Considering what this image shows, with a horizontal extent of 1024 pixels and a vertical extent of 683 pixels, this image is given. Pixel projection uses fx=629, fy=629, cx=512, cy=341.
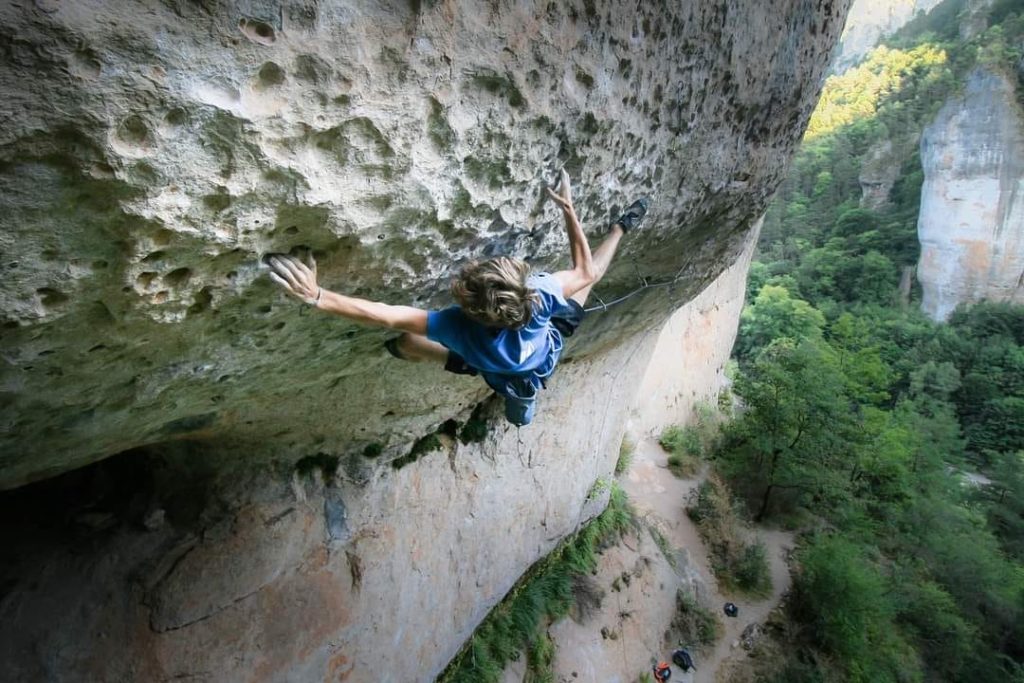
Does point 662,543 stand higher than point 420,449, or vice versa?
point 420,449

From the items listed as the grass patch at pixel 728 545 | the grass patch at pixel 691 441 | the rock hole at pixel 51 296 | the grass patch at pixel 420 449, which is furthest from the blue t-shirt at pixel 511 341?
A: the grass patch at pixel 691 441

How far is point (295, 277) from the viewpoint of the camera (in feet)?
6.72

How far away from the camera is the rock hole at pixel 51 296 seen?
1.75m

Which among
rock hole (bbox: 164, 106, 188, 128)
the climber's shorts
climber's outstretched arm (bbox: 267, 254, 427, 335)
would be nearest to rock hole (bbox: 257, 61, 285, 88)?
rock hole (bbox: 164, 106, 188, 128)

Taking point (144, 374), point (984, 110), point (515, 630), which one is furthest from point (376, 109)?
point (984, 110)

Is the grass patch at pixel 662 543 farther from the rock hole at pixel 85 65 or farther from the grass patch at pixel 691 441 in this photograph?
the rock hole at pixel 85 65

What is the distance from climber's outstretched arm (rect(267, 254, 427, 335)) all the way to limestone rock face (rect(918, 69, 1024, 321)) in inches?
1049

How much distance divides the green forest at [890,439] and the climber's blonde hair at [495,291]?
8.21 metres

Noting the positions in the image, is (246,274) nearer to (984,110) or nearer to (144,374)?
(144,374)

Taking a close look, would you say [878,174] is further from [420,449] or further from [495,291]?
[495,291]

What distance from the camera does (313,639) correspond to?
13.9 feet

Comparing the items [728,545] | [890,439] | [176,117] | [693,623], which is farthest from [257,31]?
[890,439]

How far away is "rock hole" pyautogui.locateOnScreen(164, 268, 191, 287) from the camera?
1.95 m

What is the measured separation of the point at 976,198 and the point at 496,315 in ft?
87.5
